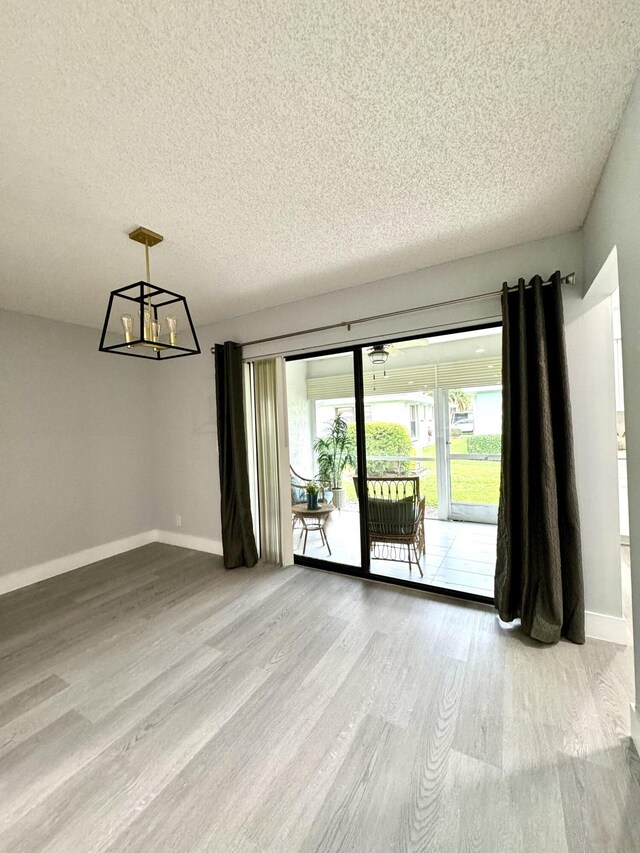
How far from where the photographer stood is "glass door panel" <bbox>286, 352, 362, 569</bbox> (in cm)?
358

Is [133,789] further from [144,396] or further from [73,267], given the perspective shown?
[144,396]

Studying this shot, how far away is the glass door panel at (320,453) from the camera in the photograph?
11.7 ft

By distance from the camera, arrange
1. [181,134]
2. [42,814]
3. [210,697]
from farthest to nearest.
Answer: [210,697], [181,134], [42,814]

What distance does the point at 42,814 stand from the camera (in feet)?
4.23

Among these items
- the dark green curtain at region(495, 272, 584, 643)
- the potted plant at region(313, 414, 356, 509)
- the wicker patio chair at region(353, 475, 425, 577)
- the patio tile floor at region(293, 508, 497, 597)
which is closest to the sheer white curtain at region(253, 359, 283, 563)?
the patio tile floor at region(293, 508, 497, 597)

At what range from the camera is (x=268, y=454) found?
144 inches

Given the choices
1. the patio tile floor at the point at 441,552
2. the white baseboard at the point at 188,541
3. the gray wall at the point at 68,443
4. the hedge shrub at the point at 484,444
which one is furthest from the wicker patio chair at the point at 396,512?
the gray wall at the point at 68,443

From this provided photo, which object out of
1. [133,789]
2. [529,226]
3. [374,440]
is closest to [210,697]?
[133,789]

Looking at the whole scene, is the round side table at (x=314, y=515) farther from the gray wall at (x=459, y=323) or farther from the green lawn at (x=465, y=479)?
the green lawn at (x=465, y=479)

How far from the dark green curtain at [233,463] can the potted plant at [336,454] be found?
0.80m

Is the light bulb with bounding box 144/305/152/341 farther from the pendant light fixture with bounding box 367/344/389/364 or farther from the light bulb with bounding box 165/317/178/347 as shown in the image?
the pendant light fixture with bounding box 367/344/389/364

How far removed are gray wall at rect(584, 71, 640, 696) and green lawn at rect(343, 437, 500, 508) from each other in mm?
2649

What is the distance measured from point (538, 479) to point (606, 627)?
997mm

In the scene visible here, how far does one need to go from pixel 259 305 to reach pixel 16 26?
8.12 feet
